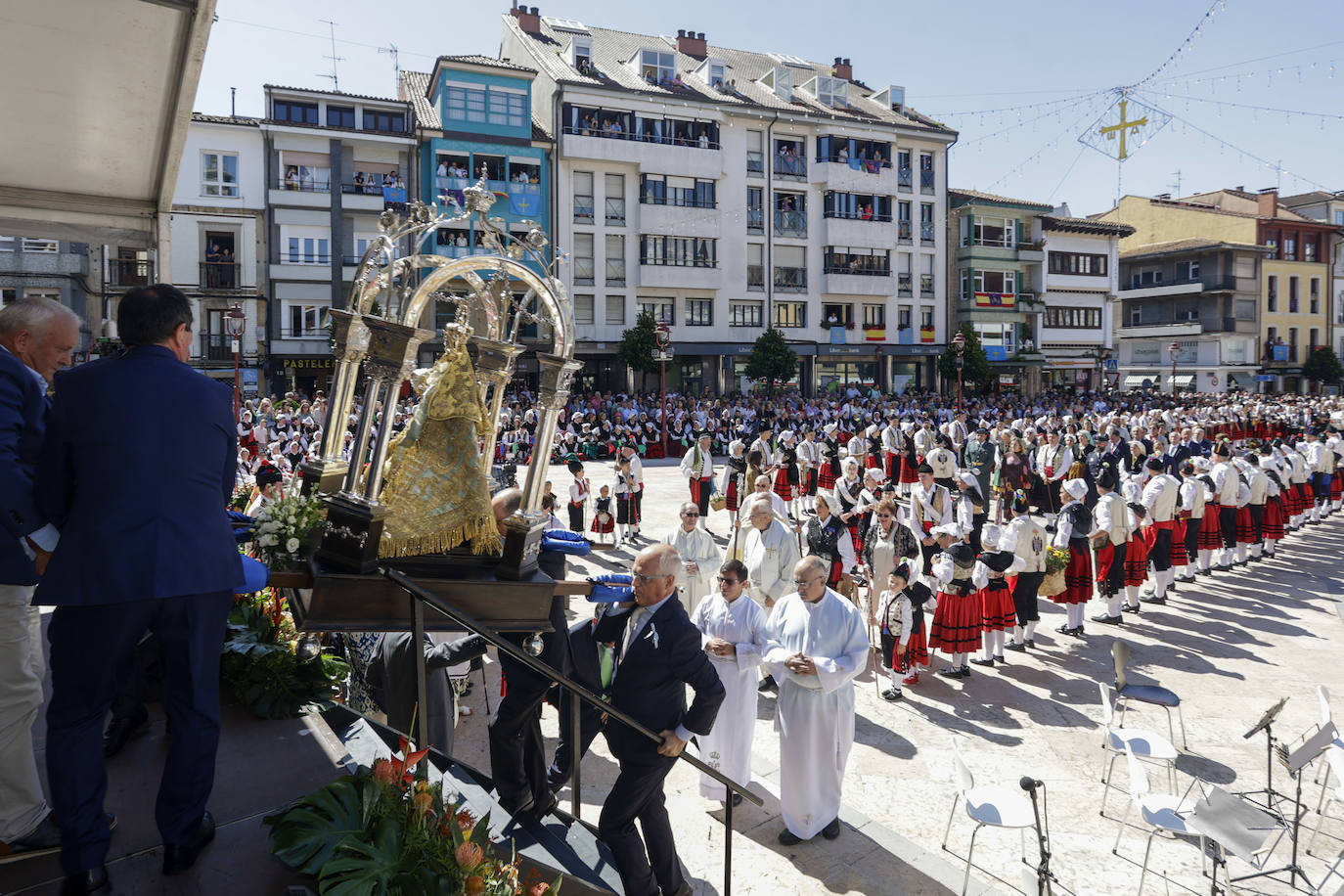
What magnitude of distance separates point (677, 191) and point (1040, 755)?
33853 mm

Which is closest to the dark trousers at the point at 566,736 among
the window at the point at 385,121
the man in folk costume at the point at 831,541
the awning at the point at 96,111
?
the awning at the point at 96,111

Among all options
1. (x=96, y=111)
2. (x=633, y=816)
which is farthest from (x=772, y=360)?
(x=96, y=111)

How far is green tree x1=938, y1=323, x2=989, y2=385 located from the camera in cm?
4109

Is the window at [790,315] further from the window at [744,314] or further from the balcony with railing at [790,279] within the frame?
the window at [744,314]

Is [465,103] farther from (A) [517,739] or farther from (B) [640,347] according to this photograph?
(A) [517,739]

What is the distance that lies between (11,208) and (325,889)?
208 inches

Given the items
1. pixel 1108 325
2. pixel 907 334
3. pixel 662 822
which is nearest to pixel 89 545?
pixel 662 822

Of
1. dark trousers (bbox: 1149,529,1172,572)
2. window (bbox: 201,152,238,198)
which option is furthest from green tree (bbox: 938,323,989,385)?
window (bbox: 201,152,238,198)

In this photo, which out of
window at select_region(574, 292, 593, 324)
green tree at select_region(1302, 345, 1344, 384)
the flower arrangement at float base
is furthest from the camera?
green tree at select_region(1302, 345, 1344, 384)

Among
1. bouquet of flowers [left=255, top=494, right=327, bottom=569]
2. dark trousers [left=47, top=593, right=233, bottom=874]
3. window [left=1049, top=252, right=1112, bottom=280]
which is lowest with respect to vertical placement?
dark trousers [left=47, top=593, right=233, bottom=874]

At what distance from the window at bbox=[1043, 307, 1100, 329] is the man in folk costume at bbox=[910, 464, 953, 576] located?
39.2 meters

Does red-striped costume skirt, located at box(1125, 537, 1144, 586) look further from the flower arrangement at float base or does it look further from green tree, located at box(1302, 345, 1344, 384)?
green tree, located at box(1302, 345, 1344, 384)

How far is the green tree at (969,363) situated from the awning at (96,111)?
39.0m

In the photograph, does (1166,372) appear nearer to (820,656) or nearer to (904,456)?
(904,456)
